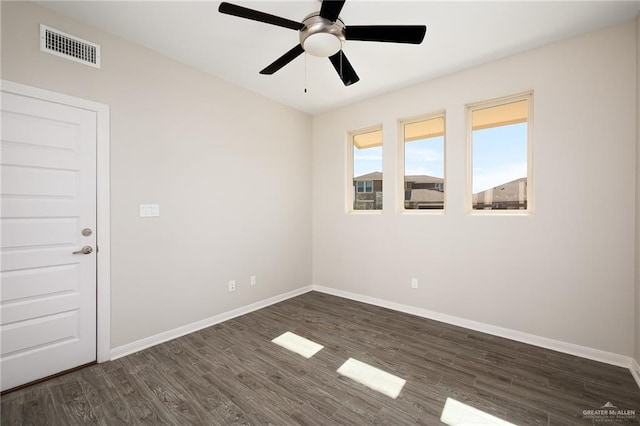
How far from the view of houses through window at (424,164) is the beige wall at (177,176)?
1.80 metres

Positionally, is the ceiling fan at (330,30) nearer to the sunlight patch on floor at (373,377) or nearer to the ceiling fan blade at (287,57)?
the ceiling fan blade at (287,57)

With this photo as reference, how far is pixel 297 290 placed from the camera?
4562 millimetres

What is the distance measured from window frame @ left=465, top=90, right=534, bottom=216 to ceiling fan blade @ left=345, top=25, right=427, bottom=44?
1.71m

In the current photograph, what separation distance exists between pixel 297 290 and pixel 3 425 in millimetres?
3213

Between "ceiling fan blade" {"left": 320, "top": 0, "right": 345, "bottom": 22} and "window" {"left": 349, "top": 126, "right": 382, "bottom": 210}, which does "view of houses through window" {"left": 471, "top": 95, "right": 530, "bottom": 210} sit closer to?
"window" {"left": 349, "top": 126, "right": 382, "bottom": 210}

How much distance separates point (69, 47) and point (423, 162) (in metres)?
3.80

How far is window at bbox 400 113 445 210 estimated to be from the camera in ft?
11.9

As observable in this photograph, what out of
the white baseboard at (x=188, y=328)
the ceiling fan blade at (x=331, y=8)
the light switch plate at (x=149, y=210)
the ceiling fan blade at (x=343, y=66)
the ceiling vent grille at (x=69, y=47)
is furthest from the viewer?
the light switch plate at (x=149, y=210)

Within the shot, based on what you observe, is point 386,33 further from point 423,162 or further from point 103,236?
point 103,236

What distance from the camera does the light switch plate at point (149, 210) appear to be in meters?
2.84

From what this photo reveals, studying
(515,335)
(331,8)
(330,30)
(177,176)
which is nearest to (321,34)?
(330,30)

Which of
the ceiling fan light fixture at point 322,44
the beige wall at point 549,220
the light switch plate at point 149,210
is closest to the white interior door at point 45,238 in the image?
the light switch plate at point 149,210

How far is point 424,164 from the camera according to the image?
3771 mm

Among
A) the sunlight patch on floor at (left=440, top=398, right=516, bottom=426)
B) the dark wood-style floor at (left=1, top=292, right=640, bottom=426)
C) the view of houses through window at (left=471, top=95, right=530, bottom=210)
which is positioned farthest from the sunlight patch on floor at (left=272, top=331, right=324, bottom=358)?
the view of houses through window at (left=471, top=95, right=530, bottom=210)
